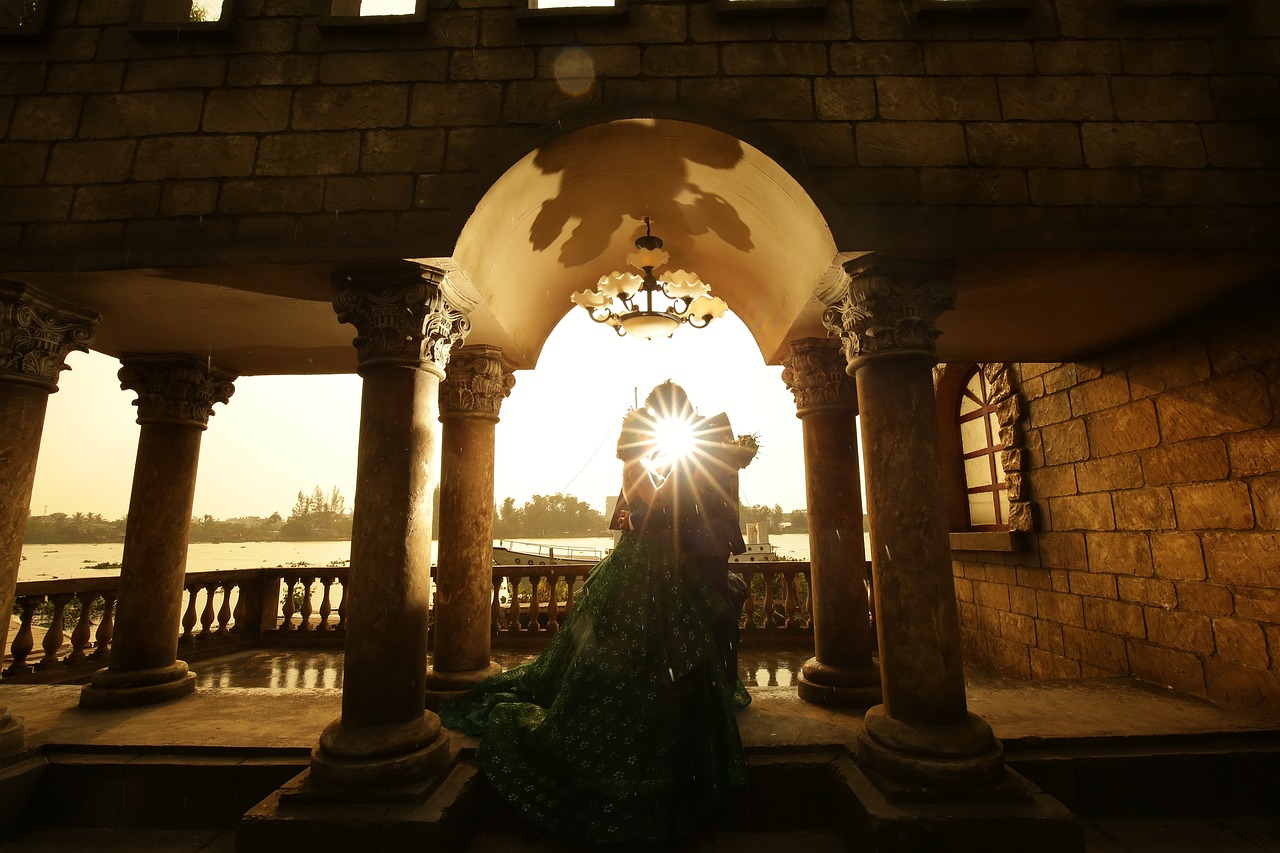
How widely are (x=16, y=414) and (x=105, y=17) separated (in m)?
2.45

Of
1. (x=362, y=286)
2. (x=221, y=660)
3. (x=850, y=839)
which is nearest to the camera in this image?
(x=850, y=839)

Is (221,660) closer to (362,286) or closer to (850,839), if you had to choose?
(362,286)

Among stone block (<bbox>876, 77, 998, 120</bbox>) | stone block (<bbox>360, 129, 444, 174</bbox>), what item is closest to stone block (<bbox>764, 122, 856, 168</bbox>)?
stone block (<bbox>876, 77, 998, 120</bbox>)

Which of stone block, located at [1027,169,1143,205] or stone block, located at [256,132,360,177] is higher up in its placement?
stone block, located at [256,132,360,177]

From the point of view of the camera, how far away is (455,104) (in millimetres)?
3268

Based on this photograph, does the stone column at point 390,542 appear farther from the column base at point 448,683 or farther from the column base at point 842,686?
the column base at point 842,686

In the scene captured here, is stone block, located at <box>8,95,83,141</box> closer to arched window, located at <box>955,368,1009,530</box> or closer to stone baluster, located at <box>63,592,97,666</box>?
A: stone baluster, located at <box>63,592,97,666</box>

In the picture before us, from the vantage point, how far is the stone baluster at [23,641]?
5.55m

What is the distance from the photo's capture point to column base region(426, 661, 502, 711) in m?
3.96

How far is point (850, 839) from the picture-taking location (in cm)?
276

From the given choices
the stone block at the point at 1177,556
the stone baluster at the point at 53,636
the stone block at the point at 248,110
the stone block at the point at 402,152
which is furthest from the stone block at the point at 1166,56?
the stone baluster at the point at 53,636

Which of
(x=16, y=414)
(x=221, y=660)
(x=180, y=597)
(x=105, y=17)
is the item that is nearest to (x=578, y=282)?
(x=105, y=17)

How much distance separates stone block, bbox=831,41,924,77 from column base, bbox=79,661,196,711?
625 cm

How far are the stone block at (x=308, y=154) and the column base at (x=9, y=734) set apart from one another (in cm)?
334
